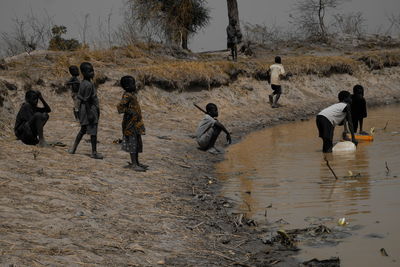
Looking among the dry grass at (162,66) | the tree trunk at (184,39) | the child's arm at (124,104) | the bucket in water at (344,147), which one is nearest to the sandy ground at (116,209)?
the child's arm at (124,104)

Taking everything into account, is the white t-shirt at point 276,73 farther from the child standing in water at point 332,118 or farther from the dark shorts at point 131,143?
the dark shorts at point 131,143

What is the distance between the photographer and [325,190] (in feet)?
23.3

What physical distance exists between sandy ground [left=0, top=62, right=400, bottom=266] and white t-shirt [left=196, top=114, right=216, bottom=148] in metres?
0.21

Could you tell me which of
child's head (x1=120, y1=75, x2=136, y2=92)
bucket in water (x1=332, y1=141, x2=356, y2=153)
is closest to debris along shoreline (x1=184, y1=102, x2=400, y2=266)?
child's head (x1=120, y1=75, x2=136, y2=92)

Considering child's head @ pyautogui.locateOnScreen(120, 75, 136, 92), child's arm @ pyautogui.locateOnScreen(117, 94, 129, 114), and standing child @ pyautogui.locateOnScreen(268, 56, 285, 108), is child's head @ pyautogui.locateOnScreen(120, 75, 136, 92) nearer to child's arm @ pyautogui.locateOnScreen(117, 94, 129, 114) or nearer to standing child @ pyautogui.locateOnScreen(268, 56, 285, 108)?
child's arm @ pyautogui.locateOnScreen(117, 94, 129, 114)

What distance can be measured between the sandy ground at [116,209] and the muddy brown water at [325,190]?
0.39 meters

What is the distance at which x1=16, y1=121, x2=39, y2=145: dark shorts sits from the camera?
8.56m

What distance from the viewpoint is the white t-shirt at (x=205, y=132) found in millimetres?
10484

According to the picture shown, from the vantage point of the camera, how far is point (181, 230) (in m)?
5.45

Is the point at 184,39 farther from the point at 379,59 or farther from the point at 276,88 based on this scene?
the point at 276,88

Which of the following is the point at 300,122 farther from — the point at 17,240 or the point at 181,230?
the point at 17,240

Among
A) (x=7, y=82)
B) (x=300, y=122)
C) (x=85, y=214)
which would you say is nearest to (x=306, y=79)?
(x=300, y=122)

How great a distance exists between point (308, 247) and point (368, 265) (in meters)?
0.67

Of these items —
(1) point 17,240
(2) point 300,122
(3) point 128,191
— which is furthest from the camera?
(2) point 300,122
